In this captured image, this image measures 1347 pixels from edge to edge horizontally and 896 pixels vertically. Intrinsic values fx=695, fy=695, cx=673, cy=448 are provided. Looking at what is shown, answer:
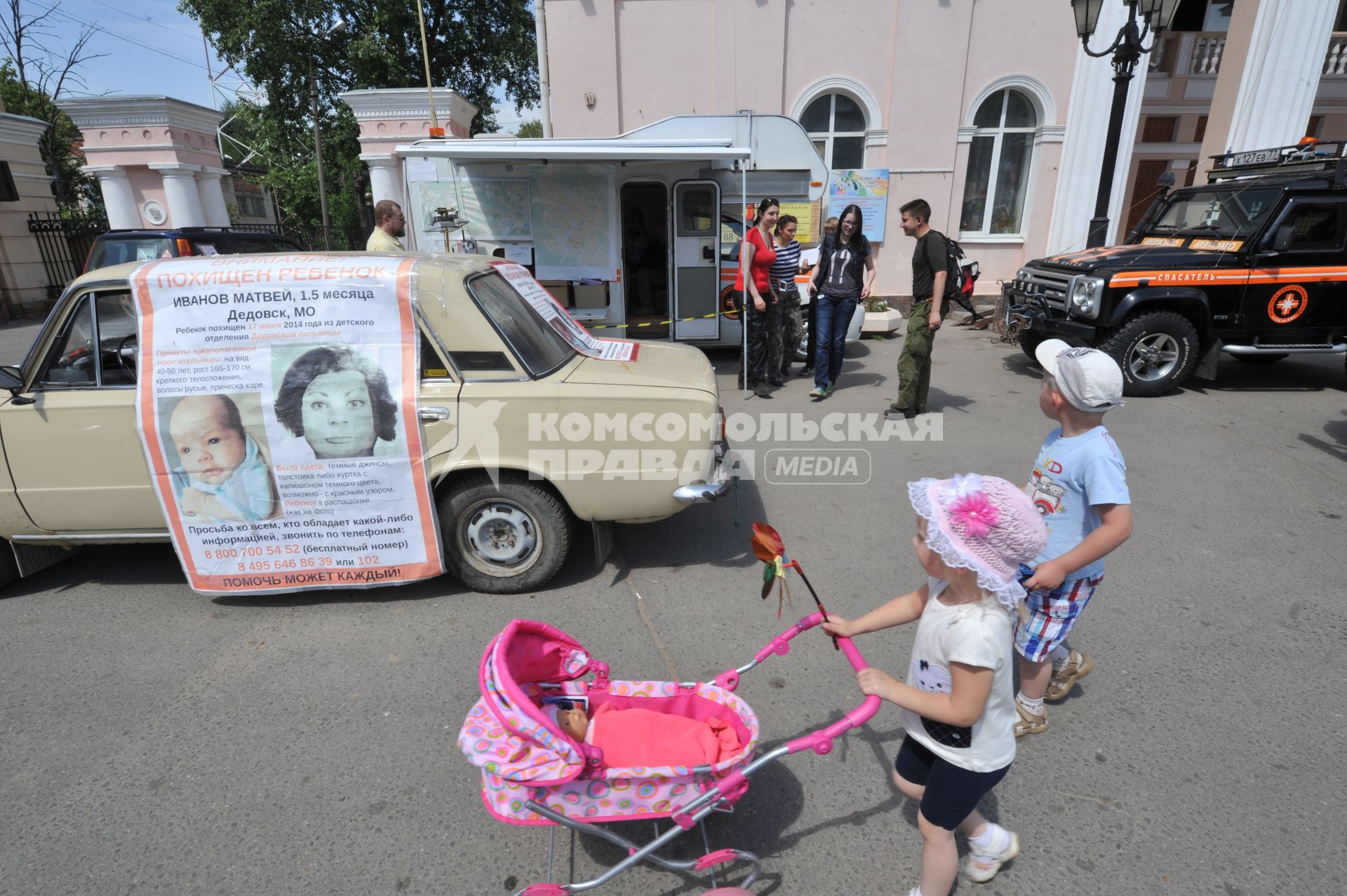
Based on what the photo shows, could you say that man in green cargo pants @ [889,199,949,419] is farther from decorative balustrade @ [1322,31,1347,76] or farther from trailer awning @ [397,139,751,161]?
decorative balustrade @ [1322,31,1347,76]

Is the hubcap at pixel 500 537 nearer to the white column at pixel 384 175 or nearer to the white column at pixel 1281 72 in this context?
the white column at pixel 384 175

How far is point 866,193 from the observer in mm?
12695

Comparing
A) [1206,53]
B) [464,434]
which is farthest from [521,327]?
[1206,53]

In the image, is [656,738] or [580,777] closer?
[580,777]

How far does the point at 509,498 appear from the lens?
11.8ft

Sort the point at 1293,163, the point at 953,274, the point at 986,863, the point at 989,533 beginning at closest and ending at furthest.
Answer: the point at 989,533
the point at 986,863
the point at 953,274
the point at 1293,163

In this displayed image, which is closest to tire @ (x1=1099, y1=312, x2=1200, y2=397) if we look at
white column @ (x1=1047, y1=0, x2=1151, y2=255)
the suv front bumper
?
the suv front bumper

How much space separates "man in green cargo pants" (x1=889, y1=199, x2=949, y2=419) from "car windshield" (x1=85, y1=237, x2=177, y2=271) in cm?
910

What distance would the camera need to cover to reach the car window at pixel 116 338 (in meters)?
3.47

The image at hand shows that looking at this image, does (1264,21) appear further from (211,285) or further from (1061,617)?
(211,285)

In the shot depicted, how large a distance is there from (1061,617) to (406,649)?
9.31ft

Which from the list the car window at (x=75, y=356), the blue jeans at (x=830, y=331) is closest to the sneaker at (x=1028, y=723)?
the car window at (x=75, y=356)

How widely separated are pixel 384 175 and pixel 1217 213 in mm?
13355

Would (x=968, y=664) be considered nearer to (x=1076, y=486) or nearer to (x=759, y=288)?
(x=1076, y=486)
